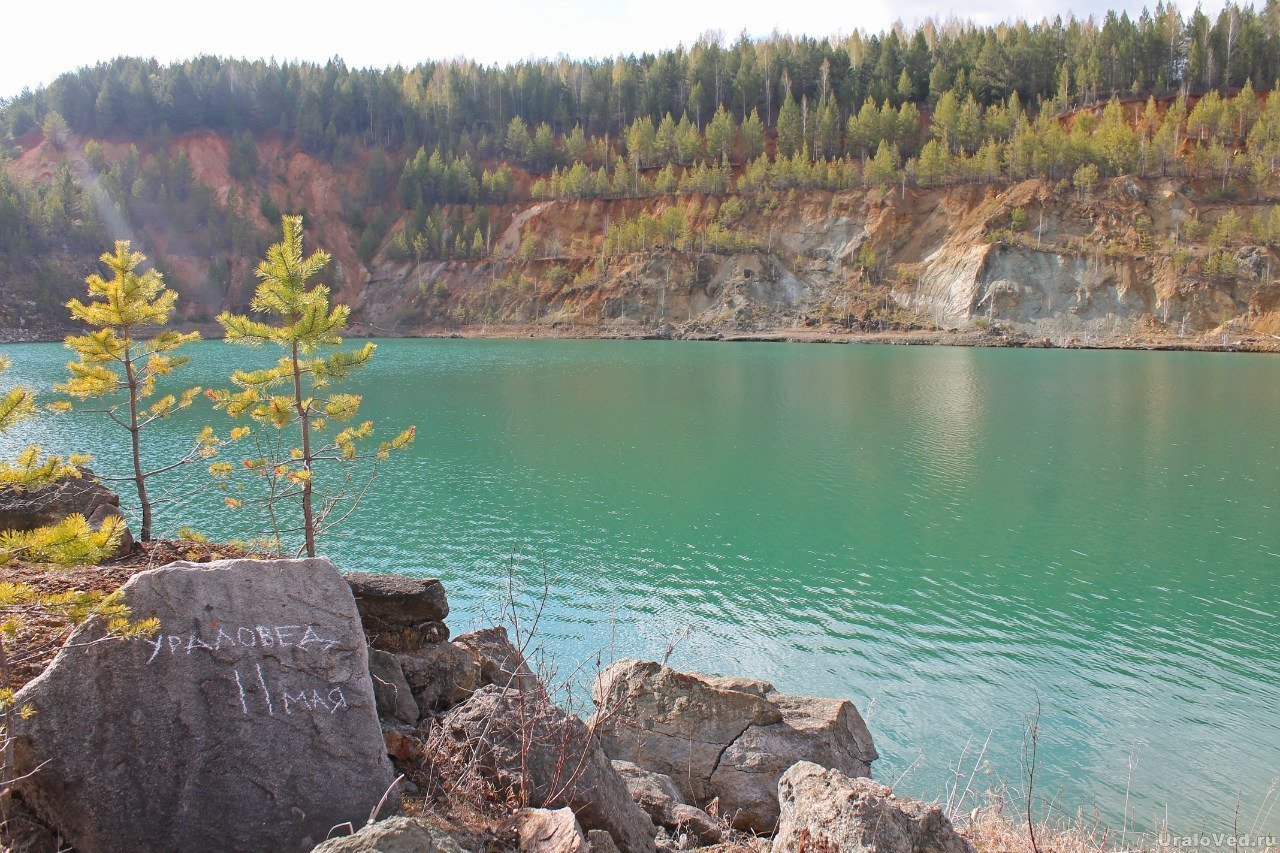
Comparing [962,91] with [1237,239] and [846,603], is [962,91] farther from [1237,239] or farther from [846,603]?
[846,603]

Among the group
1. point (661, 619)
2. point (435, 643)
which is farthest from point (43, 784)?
point (661, 619)

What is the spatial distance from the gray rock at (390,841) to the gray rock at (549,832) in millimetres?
807

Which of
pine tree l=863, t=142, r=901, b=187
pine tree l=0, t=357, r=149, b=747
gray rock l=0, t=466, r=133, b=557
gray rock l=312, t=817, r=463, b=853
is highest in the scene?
pine tree l=863, t=142, r=901, b=187

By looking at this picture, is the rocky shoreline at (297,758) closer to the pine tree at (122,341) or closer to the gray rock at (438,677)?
the gray rock at (438,677)

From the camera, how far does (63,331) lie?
10569 centimetres

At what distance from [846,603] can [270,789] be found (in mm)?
14680

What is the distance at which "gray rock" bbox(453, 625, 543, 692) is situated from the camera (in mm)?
8555

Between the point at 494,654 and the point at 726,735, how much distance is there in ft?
9.84

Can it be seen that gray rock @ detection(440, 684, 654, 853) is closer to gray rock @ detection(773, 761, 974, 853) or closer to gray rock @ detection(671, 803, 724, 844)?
gray rock @ detection(671, 803, 724, 844)

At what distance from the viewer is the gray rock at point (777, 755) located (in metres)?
8.58

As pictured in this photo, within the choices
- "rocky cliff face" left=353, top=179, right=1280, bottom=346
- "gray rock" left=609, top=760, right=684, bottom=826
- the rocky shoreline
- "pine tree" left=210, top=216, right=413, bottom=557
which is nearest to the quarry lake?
"gray rock" left=609, top=760, right=684, bottom=826

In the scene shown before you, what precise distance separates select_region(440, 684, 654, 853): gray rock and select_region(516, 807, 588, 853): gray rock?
0.37 m

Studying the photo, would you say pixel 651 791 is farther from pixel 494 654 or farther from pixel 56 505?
pixel 56 505

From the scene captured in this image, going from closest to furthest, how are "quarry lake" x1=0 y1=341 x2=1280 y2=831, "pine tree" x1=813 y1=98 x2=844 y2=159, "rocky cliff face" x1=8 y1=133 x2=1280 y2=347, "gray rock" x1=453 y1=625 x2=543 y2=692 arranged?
"gray rock" x1=453 y1=625 x2=543 y2=692 → "quarry lake" x1=0 y1=341 x2=1280 y2=831 → "rocky cliff face" x1=8 y1=133 x2=1280 y2=347 → "pine tree" x1=813 y1=98 x2=844 y2=159
